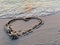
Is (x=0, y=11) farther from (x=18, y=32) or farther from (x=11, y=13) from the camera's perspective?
(x=18, y=32)

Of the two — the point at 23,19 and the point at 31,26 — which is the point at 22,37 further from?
the point at 23,19

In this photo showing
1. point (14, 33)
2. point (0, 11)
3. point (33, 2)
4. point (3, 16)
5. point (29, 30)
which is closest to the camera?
point (14, 33)

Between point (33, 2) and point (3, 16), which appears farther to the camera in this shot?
Answer: point (33, 2)

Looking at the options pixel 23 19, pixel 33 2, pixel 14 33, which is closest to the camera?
pixel 14 33

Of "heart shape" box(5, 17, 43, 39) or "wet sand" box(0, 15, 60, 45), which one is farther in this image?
"heart shape" box(5, 17, 43, 39)

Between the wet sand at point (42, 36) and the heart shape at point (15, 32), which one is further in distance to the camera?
the heart shape at point (15, 32)

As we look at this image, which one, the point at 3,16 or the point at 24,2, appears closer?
the point at 3,16

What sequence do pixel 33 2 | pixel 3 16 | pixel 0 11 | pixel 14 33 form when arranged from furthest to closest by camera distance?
pixel 33 2
pixel 0 11
pixel 3 16
pixel 14 33

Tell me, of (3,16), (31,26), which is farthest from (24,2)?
(31,26)

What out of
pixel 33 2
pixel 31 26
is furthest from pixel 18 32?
pixel 33 2

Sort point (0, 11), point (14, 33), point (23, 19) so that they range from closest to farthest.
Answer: point (14, 33) → point (23, 19) → point (0, 11)
